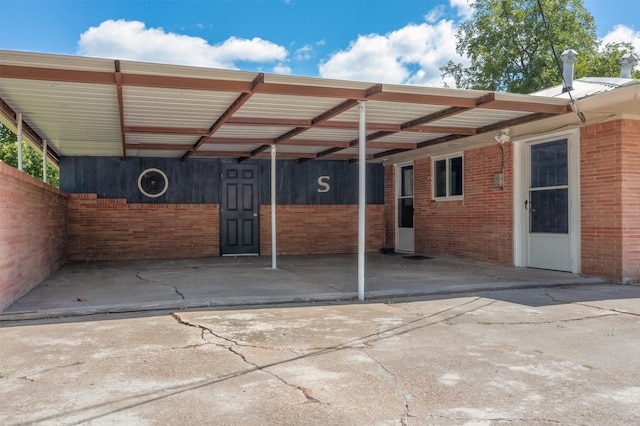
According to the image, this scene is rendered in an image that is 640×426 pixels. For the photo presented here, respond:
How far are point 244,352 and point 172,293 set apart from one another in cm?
328

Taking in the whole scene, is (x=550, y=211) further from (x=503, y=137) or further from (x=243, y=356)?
(x=243, y=356)

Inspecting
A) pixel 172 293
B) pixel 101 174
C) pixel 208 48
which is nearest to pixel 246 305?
pixel 172 293

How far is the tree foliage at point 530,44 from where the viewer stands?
947 inches

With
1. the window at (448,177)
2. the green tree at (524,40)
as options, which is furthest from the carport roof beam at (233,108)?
the green tree at (524,40)

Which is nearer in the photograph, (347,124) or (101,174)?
(347,124)

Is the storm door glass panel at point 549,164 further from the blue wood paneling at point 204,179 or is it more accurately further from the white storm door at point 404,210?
the blue wood paneling at point 204,179

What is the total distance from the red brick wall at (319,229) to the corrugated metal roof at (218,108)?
322cm

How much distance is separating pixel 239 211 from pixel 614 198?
8.90m

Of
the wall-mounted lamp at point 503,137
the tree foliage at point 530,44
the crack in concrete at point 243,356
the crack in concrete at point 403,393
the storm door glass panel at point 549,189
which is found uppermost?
the tree foliage at point 530,44

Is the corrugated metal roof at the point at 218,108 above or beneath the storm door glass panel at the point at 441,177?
above

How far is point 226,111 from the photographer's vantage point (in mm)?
7871

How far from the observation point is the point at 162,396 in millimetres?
3336

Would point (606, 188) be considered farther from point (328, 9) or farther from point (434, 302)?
point (328, 9)

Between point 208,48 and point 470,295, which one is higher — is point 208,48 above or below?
above
